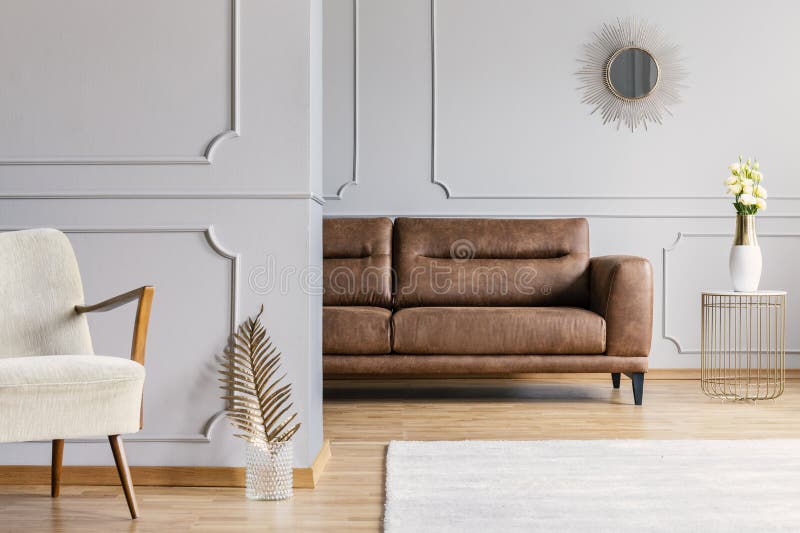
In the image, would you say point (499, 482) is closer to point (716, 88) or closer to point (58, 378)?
point (58, 378)

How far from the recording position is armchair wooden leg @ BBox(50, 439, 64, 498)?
7.01 ft

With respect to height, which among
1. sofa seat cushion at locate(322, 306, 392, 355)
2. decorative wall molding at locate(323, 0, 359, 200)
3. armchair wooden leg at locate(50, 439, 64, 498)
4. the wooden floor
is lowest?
the wooden floor

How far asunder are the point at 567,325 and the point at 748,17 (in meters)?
2.26

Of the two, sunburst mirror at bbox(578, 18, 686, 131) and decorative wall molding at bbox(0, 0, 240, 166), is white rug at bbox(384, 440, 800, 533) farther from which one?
sunburst mirror at bbox(578, 18, 686, 131)

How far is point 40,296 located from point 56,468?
0.48 metres

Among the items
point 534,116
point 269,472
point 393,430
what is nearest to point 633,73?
point 534,116

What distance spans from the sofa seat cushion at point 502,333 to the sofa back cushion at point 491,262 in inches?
16.2

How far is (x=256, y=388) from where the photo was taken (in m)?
2.17

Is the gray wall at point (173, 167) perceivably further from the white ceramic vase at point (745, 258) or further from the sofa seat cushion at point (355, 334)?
the white ceramic vase at point (745, 258)

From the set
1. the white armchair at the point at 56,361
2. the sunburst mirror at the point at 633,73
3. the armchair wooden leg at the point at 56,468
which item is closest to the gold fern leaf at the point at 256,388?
the white armchair at the point at 56,361

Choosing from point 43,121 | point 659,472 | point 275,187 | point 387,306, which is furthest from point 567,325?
point 43,121

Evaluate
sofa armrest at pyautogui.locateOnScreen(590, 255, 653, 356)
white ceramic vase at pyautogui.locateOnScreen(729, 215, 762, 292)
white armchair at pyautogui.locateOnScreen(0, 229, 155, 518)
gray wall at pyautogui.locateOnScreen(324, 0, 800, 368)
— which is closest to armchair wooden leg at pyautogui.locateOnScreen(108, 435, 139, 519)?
white armchair at pyautogui.locateOnScreen(0, 229, 155, 518)

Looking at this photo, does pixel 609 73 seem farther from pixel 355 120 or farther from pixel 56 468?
pixel 56 468

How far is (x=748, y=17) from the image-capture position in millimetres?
4355
